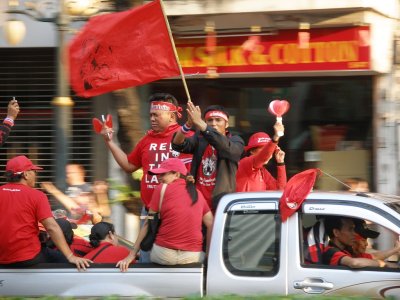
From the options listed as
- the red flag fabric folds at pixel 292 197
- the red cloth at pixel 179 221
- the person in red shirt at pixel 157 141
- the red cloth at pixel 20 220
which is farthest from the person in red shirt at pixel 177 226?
the person in red shirt at pixel 157 141

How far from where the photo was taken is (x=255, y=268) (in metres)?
6.39

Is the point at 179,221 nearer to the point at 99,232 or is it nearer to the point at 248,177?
the point at 99,232

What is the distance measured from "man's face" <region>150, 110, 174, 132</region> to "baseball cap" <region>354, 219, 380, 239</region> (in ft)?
6.50

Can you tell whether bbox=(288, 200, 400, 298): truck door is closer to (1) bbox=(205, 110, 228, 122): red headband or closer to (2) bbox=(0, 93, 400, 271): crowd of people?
(2) bbox=(0, 93, 400, 271): crowd of people

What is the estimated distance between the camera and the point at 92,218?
9.75m

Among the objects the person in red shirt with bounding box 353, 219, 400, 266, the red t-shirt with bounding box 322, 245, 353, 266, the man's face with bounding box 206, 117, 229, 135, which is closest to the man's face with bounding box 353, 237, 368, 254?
the person in red shirt with bounding box 353, 219, 400, 266

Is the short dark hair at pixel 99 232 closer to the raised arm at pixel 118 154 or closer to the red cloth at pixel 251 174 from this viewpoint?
the raised arm at pixel 118 154

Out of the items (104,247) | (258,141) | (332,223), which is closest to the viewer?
(332,223)

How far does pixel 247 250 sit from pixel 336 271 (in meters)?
0.64

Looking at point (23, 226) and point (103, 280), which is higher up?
point (23, 226)

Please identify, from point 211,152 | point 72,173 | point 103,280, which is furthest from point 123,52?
point 72,173

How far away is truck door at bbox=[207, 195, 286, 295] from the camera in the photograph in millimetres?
6324

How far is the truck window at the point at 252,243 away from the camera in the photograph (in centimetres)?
638

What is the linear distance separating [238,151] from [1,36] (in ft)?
22.6
